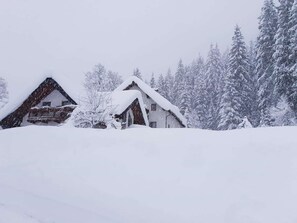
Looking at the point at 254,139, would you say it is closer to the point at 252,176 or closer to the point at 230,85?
the point at 252,176

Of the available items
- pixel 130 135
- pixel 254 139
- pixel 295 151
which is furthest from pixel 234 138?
pixel 130 135

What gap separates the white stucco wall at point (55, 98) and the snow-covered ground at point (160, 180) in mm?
18380

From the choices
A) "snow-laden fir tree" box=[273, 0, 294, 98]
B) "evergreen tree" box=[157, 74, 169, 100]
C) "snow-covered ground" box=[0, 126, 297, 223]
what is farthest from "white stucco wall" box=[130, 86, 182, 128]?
"snow-covered ground" box=[0, 126, 297, 223]

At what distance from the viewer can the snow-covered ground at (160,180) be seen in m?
5.25

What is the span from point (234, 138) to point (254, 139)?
19.0 inches

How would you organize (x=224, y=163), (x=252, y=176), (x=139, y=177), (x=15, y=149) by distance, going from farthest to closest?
(x=15, y=149) < (x=139, y=177) < (x=224, y=163) < (x=252, y=176)

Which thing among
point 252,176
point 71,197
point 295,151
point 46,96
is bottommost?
point 71,197

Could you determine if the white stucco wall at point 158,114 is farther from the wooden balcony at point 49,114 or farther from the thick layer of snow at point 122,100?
the wooden balcony at point 49,114

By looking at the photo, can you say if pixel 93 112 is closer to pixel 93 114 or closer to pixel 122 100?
pixel 93 114

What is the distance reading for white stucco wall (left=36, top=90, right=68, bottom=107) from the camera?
1075 inches

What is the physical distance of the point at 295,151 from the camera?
603 centimetres

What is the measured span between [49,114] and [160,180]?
20.8m

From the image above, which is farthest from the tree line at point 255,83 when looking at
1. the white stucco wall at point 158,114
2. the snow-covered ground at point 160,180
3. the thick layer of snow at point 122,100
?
the snow-covered ground at point 160,180

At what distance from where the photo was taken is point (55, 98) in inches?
1082
